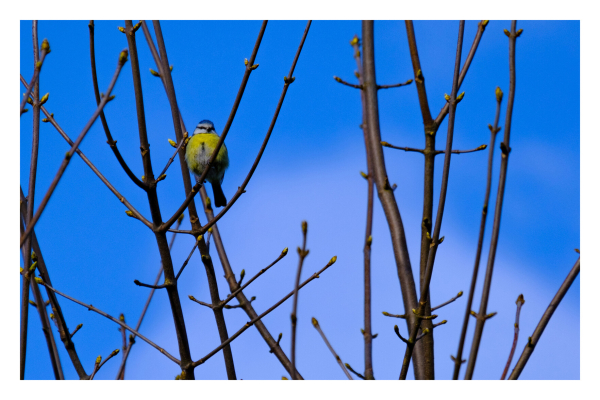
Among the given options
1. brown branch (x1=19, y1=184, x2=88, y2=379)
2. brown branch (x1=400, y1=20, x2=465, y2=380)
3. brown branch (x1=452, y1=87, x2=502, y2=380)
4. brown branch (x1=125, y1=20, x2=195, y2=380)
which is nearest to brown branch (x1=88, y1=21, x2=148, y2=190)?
brown branch (x1=125, y1=20, x2=195, y2=380)

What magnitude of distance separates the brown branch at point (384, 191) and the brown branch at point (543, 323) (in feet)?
1.01

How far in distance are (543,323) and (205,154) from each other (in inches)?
91.7

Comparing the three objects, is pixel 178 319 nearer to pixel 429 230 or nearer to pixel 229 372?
pixel 229 372

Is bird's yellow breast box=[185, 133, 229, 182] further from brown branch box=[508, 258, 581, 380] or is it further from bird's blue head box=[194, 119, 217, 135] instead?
brown branch box=[508, 258, 581, 380]

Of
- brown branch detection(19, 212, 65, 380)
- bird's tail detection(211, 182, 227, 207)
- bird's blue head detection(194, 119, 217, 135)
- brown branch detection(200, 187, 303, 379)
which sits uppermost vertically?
bird's blue head detection(194, 119, 217, 135)

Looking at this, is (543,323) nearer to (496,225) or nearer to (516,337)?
(516,337)

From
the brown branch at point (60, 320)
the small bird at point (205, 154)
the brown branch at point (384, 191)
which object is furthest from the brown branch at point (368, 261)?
the small bird at point (205, 154)

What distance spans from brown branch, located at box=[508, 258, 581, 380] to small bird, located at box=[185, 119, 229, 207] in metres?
2.17

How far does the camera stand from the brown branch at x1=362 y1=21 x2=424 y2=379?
5.71 ft

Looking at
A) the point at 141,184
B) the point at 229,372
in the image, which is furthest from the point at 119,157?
the point at 229,372
